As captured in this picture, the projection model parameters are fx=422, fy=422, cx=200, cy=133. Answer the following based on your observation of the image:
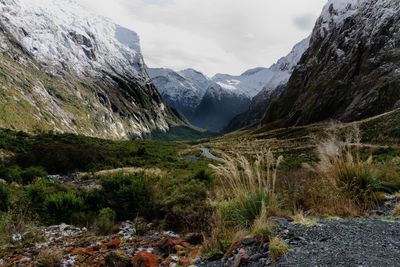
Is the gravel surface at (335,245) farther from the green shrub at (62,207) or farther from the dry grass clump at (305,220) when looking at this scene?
the green shrub at (62,207)

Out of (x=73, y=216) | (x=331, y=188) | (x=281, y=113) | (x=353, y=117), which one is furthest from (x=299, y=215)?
(x=281, y=113)

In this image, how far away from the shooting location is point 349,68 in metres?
137

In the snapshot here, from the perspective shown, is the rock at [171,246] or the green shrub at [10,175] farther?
the green shrub at [10,175]

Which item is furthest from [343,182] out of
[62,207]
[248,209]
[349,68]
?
[349,68]

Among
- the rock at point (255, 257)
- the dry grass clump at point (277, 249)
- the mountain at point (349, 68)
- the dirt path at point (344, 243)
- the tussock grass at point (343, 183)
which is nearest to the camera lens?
the dirt path at point (344, 243)

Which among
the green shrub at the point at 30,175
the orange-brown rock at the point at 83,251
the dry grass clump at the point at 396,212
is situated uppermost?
the dry grass clump at the point at 396,212

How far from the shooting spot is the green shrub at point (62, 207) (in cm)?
1382

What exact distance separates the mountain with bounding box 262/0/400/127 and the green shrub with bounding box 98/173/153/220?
92836 millimetres

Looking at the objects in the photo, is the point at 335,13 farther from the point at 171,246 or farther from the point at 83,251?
the point at 83,251

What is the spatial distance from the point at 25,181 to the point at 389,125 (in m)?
59.2

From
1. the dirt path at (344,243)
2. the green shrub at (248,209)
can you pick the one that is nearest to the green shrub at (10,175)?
the green shrub at (248,209)

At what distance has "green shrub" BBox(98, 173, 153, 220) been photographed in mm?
14172

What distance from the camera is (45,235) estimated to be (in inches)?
452

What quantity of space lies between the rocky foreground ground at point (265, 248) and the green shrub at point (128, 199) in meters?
3.05
